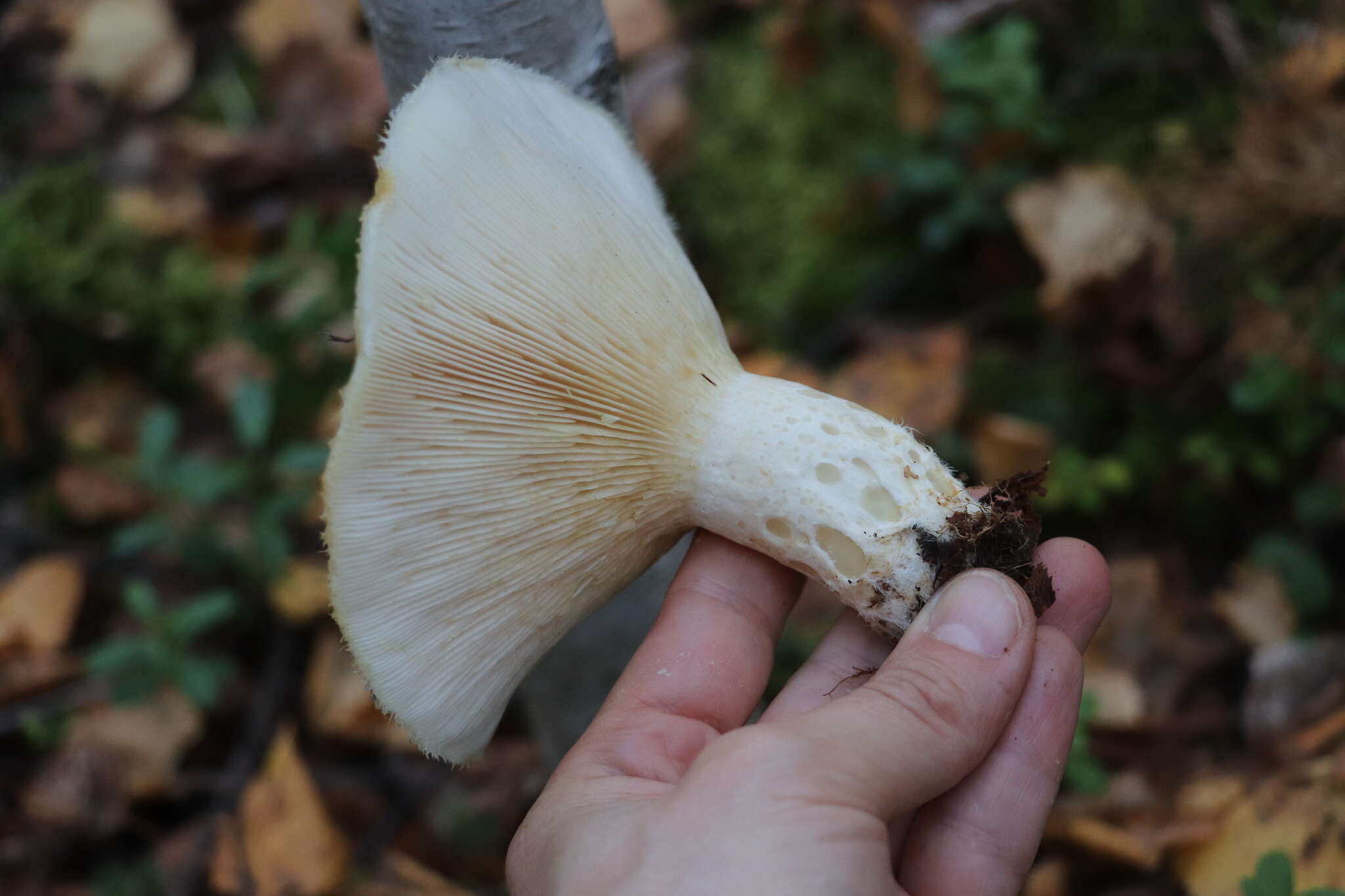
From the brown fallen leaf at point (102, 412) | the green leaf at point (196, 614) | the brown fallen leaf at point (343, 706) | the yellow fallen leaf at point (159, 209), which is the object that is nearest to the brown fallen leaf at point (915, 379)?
the brown fallen leaf at point (343, 706)

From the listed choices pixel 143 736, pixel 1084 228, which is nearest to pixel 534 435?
pixel 143 736

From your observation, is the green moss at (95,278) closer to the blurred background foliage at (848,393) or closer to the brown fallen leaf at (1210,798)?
the blurred background foliage at (848,393)

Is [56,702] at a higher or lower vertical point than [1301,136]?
lower

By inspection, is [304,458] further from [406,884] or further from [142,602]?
[406,884]

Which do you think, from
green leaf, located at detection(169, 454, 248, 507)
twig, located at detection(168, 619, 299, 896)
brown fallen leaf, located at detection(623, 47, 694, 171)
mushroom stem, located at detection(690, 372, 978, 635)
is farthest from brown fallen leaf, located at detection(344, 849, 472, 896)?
brown fallen leaf, located at detection(623, 47, 694, 171)

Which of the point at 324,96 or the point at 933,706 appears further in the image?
the point at 324,96

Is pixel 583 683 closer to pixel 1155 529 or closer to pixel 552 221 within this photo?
pixel 552 221
